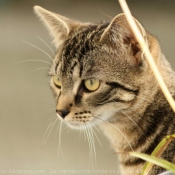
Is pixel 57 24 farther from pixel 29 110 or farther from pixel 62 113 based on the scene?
pixel 29 110

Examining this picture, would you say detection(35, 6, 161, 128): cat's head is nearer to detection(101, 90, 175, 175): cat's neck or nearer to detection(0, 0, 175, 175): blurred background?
detection(101, 90, 175, 175): cat's neck

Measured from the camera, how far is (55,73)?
100cm

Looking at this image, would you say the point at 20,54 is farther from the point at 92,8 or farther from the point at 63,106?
the point at 63,106

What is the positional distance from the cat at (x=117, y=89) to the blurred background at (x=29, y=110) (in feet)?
1.10

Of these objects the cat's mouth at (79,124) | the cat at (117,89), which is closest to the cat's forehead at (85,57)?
the cat at (117,89)

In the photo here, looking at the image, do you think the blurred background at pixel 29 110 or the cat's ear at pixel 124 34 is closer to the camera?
the cat's ear at pixel 124 34

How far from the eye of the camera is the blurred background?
1.29 meters

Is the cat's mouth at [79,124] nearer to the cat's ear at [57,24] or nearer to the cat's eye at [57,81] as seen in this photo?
the cat's eye at [57,81]

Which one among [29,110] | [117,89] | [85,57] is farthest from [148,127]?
[29,110]

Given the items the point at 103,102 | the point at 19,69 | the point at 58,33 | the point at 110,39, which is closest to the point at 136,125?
the point at 103,102

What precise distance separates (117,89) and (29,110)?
53 cm

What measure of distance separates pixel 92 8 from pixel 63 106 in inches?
26.6

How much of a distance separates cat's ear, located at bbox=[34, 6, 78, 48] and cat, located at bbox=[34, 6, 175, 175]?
4 cm

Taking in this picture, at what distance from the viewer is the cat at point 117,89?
91 centimetres
